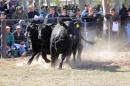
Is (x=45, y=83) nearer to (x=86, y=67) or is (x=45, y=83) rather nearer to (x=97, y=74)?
(x=97, y=74)

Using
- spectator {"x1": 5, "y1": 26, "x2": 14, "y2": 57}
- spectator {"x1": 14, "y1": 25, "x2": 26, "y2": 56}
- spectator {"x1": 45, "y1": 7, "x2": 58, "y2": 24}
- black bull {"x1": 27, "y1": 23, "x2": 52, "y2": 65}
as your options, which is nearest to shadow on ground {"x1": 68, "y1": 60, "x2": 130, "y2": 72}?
black bull {"x1": 27, "y1": 23, "x2": 52, "y2": 65}

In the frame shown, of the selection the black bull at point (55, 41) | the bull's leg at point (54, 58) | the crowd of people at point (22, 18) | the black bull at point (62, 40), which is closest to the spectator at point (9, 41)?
the crowd of people at point (22, 18)

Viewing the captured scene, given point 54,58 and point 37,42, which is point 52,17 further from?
point 54,58

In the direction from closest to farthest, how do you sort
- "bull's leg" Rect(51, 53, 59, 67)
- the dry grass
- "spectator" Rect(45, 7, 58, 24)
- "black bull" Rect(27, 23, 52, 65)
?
the dry grass, "bull's leg" Rect(51, 53, 59, 67), "black bull" Rect(27, 23, 52, 65), "spectator" Rect(45, 7, 58, 24)

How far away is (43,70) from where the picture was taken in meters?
13.2

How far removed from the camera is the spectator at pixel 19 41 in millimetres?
17688

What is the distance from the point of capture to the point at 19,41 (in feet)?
59.4

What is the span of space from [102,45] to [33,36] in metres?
4.65

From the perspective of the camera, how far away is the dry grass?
10.8m

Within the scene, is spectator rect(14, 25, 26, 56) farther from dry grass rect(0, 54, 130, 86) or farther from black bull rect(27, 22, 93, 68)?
black bull rect(27, 22, 93, 68)

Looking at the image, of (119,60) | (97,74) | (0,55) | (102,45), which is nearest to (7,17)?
(0,55)

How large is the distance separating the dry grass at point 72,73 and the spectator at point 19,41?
146 centimetres

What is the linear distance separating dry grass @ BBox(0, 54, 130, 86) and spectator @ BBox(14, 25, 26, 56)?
1465 millimetres

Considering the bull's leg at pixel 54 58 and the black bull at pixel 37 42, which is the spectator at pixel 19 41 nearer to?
the black bull at pixel 37 42
